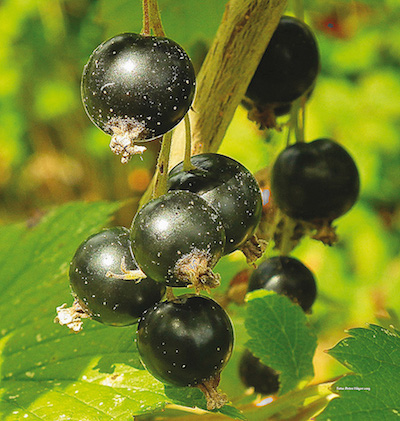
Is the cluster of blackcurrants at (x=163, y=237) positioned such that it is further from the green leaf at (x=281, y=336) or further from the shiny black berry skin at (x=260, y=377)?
the shiny black berry skin at (x=260, y=377)

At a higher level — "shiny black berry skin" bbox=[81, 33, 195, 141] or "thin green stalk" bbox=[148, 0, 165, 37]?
"thin green stalk" bbox=[148, 0, 165, 37]

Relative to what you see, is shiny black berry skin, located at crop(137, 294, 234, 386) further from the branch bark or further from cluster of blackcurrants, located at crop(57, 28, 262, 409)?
the branch bark

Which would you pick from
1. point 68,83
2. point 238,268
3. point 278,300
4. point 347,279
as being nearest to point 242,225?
point 278,300

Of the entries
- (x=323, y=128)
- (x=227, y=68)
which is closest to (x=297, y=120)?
(x=227, y=68)

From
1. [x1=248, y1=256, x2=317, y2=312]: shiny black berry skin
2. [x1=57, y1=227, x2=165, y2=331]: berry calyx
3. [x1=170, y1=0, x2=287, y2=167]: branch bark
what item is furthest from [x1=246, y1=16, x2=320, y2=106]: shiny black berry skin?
[x1=57, y1=227, x2=165, y2=331]: berry calyx

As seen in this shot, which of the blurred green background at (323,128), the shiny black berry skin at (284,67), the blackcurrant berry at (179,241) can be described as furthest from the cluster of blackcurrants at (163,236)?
the blurred green background at (323,128)

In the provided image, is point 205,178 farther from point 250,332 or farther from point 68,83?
point 68,83
